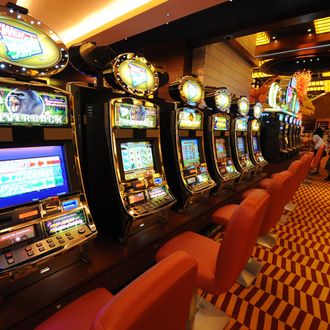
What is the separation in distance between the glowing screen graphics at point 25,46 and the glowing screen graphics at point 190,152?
1.61 metres

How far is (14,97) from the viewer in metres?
1.21

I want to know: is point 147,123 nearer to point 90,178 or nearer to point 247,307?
point 90,178

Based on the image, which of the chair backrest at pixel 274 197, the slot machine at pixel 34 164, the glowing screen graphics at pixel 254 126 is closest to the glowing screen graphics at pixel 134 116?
the slot machine at pixel 34 164

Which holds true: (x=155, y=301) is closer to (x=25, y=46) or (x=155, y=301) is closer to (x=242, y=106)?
(x=25, y=46)

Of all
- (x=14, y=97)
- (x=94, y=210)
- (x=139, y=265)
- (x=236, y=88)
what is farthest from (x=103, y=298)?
(x=236, y=88)

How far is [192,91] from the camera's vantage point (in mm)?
2846

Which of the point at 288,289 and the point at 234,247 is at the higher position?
the point at 234,247

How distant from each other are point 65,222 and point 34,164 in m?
0.39

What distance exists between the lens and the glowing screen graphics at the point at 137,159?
1915 millimetres

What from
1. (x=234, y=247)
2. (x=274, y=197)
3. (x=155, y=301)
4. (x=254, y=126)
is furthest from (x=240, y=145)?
(x=155, y=301)

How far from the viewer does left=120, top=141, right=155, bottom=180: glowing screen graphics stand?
192 cm

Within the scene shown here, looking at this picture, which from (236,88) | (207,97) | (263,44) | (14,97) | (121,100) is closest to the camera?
(14,97)

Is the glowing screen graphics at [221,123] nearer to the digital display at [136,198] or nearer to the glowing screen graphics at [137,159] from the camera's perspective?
the glowing screen graphics at [137,159]

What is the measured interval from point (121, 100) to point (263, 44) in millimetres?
8321
